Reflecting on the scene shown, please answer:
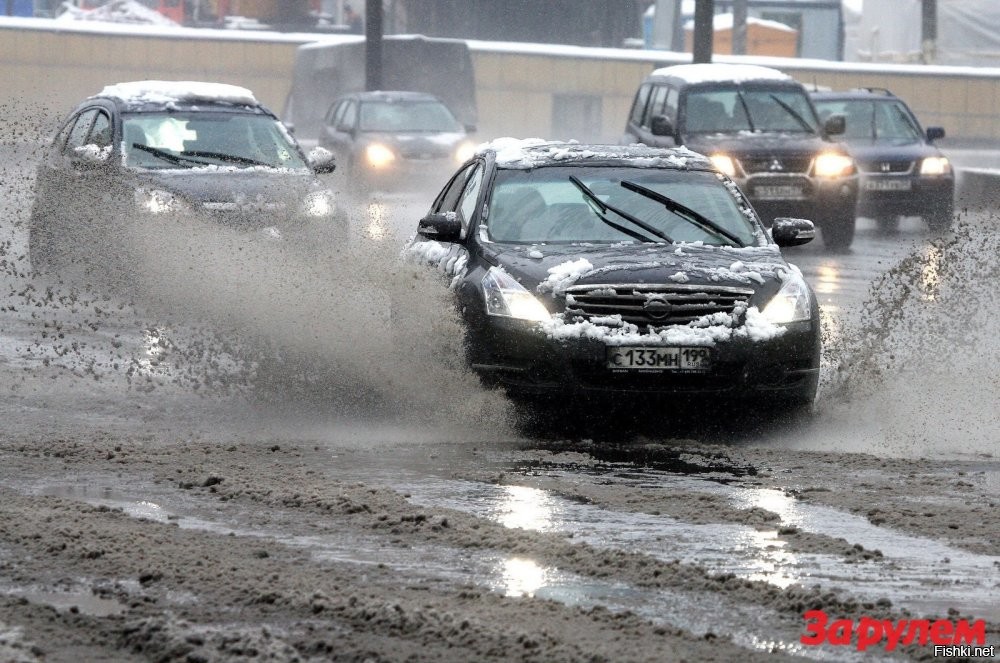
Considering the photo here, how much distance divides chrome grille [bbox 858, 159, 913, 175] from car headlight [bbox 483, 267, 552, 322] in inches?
583

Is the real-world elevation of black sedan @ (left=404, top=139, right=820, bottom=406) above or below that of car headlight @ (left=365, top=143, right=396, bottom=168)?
above

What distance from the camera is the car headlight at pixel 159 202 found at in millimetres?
14344

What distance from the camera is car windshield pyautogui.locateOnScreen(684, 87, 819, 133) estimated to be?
21.6 metres

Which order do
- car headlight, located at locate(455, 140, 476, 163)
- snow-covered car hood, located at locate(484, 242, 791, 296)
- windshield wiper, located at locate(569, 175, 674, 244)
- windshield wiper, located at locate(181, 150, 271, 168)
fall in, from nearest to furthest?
snow-covered car hood, located at locate(484, 242, 791, 296), windshield wiper, located at locate(569, 175, 674, 244), windshield wiper, located at locate(181, 150, 271, 168), car headlight, located at locate(455, 140, 476, 163)

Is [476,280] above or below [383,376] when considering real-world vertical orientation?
above

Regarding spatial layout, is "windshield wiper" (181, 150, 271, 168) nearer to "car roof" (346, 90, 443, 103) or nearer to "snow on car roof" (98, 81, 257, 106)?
"snow on car roof" (98, 81, 257, 106)

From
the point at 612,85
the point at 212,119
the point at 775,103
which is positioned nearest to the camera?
the point at 212,119

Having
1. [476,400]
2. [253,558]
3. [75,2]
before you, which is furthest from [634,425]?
[75,2]

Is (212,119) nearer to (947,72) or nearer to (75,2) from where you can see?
(947,72)

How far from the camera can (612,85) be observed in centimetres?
4297

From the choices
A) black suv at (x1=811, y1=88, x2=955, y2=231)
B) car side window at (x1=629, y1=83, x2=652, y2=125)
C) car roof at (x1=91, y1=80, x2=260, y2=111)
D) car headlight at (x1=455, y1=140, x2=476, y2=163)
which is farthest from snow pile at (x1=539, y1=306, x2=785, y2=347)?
car headlight at (x1=455, y1=140, x2=476, y2=163)

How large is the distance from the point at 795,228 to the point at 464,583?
4.93m

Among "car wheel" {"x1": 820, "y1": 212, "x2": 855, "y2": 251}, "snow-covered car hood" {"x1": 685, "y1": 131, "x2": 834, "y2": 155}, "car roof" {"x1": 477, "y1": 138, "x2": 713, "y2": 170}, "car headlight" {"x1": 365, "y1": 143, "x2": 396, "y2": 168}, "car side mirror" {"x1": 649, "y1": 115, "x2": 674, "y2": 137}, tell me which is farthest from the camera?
"car headlight" {"x1": 365, "y1": 143, "x2": 396, "y2": 168}

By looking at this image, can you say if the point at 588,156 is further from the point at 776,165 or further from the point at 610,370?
the point at 776,165
